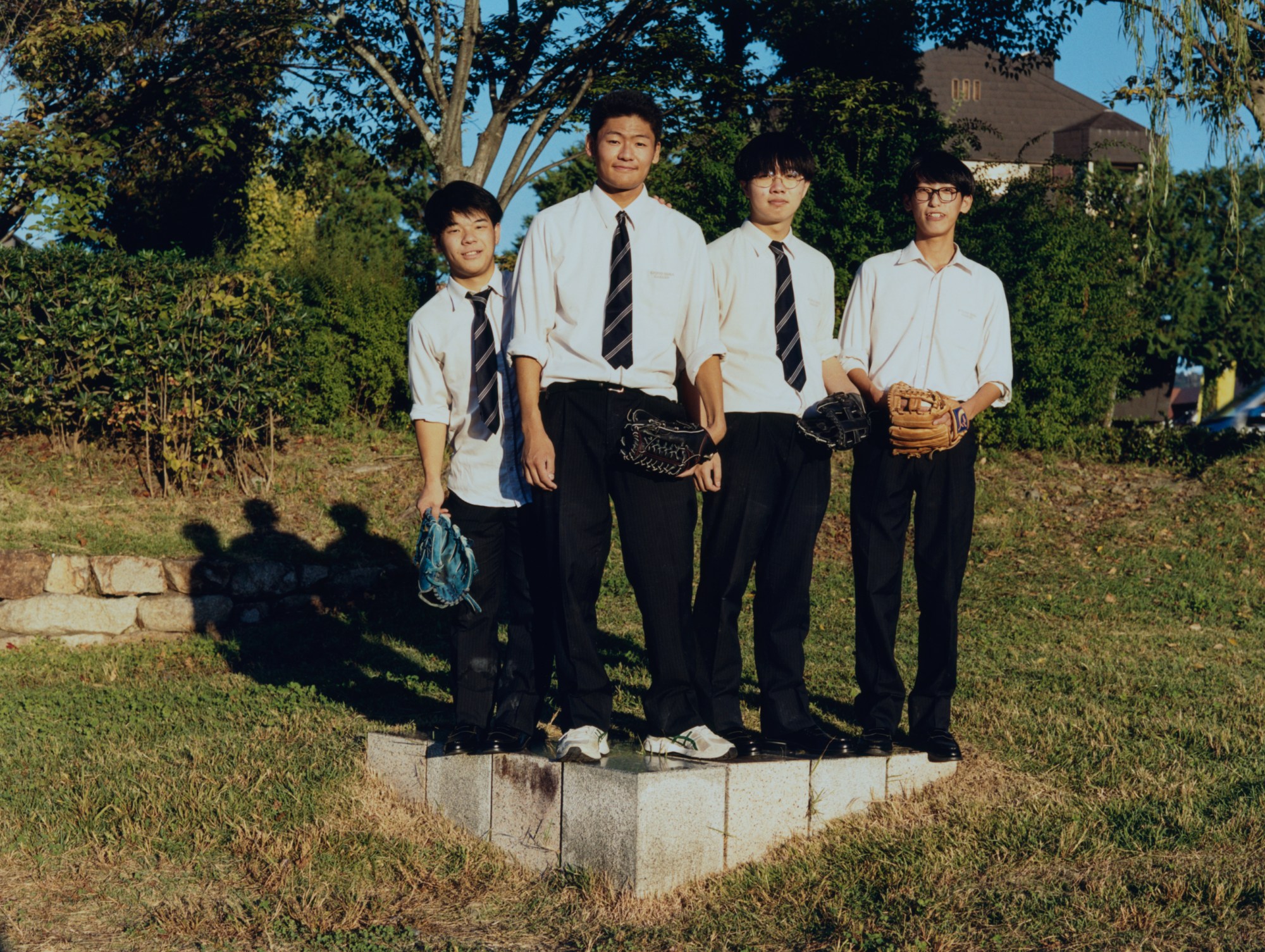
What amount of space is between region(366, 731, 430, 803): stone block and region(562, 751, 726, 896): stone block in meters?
0.80

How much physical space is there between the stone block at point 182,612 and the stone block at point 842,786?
220 inches

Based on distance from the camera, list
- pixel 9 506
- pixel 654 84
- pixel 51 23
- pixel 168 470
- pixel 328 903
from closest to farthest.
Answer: pixel 328 903 → pixel 9 506 → pixel 168 470 → pixel 51 23 → pixel 654 84

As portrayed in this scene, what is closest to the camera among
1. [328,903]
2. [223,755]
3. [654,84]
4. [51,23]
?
[328,903]

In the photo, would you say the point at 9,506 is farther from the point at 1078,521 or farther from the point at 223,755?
the point at 1078,521

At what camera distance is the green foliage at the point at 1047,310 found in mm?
13922

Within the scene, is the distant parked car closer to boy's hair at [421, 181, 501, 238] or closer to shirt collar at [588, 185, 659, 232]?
boy's hair at [421, 181, 501, 238]

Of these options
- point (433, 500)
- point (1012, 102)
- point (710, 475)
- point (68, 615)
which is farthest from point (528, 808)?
point (1012, 102)

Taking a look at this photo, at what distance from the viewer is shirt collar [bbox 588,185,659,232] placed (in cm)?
397

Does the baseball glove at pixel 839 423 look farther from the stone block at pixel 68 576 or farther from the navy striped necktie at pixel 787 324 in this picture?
the stone block at pixel 68 576

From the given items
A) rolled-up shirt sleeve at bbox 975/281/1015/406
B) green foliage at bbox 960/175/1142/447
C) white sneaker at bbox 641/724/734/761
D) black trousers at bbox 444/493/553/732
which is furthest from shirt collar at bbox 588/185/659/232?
green foliage at bbox 960/175/1142/447

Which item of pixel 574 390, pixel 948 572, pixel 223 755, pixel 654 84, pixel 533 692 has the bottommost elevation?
pixel 223 755

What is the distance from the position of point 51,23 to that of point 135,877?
32.8 ft

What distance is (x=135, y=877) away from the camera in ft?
13.3

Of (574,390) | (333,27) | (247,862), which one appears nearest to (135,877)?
(247,862)
